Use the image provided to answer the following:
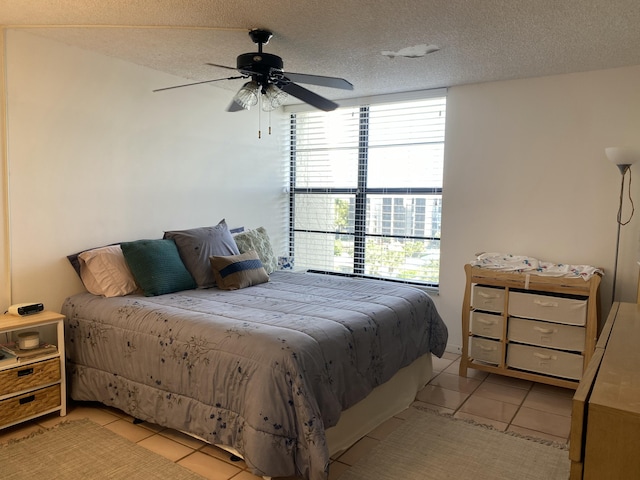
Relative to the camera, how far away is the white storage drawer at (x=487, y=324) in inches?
137

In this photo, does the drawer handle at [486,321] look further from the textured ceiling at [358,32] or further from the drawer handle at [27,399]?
the drawer handle at [27,399]

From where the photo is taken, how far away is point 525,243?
381 centimetres

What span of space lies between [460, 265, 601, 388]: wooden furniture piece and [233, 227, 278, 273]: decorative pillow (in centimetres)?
164

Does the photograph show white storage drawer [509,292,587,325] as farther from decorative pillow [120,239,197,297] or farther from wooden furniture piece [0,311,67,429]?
wooden furniture piece [0,311,67,429]

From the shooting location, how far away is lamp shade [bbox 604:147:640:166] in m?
3.12

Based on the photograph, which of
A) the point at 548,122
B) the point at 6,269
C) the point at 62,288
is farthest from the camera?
the point at 548,122

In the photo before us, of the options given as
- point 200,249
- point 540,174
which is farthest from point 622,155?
point 200,249

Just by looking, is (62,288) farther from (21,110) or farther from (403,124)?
(403,124)

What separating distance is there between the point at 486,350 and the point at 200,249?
2.30 meters

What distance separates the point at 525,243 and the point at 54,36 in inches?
147

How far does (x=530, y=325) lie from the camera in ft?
11.0

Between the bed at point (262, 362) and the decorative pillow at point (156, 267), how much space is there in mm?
62

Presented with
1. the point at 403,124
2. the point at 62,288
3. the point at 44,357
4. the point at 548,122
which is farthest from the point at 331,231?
the point at 44,357

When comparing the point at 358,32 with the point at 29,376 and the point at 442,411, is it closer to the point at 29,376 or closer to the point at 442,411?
the point at 442,411
